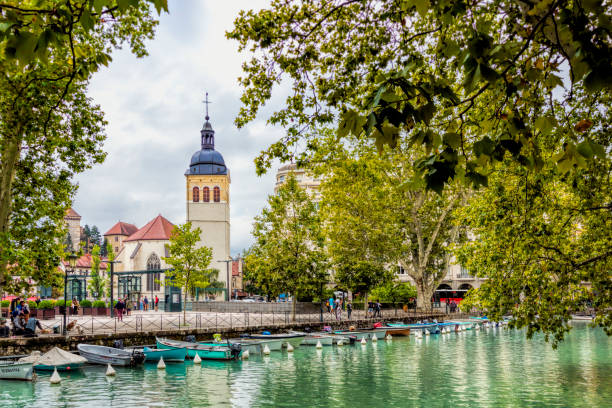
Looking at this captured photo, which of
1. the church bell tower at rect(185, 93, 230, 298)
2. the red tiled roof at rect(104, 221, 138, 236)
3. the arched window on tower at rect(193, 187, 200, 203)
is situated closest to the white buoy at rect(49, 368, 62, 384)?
the church bell tower at rect(185, 93, 230, 298)

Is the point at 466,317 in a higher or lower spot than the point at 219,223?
lower

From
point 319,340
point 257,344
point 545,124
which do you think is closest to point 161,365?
point 257,344

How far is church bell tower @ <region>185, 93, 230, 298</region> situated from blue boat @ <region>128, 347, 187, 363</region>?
6018cm

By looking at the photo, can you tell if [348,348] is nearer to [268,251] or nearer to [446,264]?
[268,251]

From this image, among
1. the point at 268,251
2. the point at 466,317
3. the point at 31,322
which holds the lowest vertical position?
the point at 466,317

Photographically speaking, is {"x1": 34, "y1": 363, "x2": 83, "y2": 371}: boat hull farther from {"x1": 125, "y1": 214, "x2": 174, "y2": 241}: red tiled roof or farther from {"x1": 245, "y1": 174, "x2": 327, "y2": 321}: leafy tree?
{"x1": 125, "y1": 214, "x2": 174, "y2": 241}: red tiled roof

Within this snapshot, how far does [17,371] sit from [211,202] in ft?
220

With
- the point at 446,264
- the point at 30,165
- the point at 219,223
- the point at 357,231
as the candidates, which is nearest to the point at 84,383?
the point at 30,165

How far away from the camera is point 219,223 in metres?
85.8

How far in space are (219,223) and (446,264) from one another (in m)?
47.5

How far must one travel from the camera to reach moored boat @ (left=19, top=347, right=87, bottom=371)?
69.2ft

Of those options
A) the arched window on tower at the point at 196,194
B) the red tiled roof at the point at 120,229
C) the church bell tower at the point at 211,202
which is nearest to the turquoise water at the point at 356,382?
the church bell tower at the point at 211,202

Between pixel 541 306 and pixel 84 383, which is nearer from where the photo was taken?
pixel 541 306

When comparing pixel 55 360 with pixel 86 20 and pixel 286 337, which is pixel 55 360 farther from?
pixel 86 20
